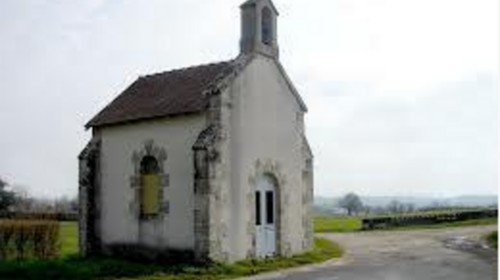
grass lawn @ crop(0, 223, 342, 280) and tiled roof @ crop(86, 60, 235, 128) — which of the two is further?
tiled roof @ crop(86, 60, 235, 128)

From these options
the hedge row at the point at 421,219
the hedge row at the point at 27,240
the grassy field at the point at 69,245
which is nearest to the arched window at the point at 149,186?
the hedge row at the point at 27,240

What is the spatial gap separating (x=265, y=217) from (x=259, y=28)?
613 cm

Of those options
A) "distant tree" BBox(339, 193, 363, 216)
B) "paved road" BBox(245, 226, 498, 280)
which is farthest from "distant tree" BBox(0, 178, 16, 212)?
"distant tree" BBox(339, 193, 363, 216)

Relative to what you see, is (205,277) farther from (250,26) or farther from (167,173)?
(250,26)

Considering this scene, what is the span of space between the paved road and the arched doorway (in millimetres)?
2138

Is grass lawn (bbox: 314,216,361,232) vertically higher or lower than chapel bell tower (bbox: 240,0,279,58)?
lower

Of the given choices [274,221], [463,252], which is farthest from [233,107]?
[463,252]

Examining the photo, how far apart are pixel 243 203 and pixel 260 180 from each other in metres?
1.40

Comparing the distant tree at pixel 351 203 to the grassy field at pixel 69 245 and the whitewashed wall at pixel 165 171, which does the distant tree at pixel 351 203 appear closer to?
the grassy field at pixel 69 245

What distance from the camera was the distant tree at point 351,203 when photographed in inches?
4047

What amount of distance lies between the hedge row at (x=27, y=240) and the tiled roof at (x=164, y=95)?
12.8 feet

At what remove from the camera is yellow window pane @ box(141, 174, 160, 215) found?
2416 cm

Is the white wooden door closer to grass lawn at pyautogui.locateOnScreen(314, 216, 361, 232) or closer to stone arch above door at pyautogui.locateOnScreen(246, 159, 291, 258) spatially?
stone arch above door at pyautogui.locateOnScreen(246, 159, 291, 258)

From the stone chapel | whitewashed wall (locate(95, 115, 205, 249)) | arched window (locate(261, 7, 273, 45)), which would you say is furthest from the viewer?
arched window (locate(261, 7, 273, 45))
